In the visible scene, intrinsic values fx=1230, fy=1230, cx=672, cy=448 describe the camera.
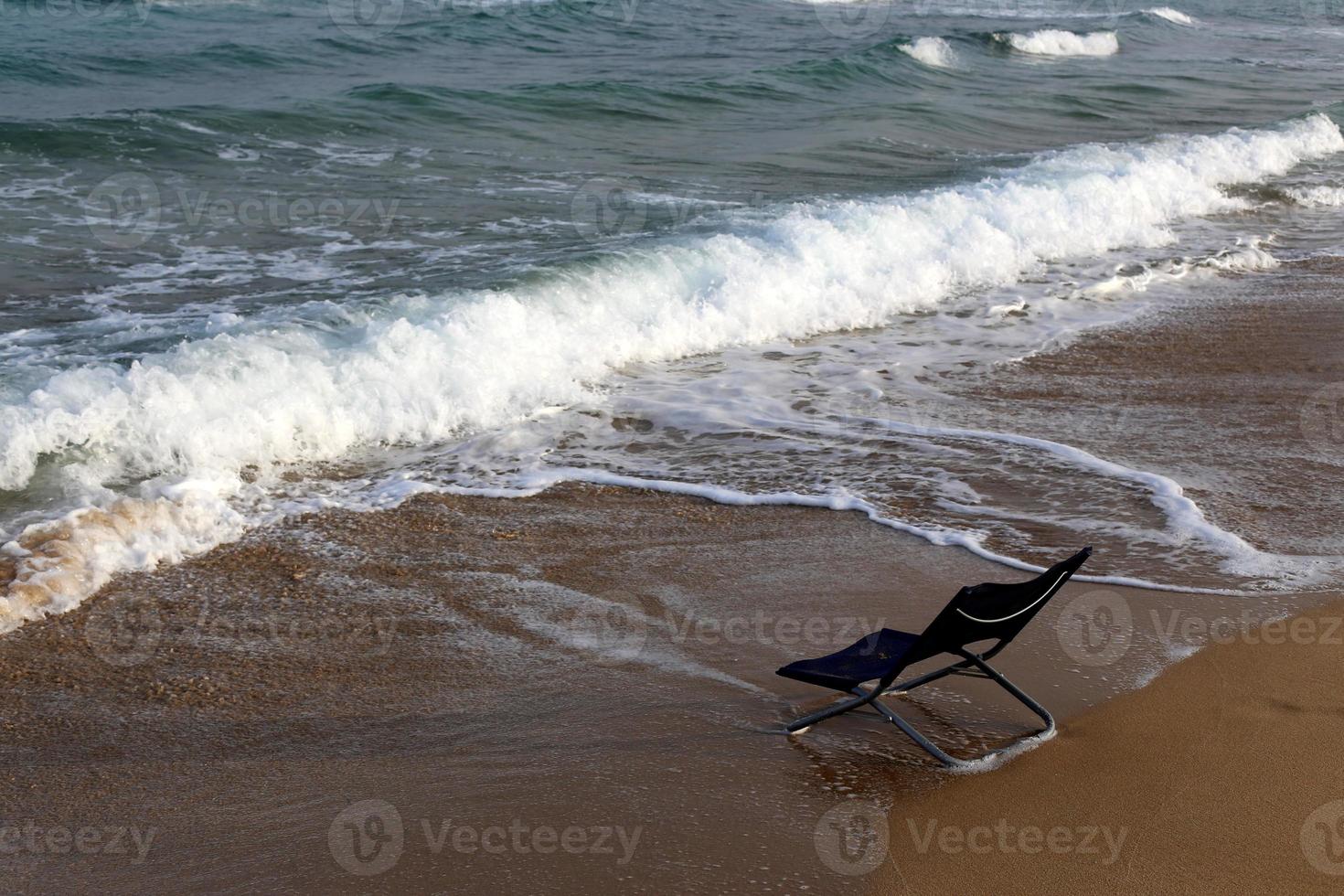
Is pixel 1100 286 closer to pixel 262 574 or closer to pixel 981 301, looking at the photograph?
pixel 981 301

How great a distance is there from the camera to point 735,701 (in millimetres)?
4234

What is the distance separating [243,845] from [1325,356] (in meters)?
7.91

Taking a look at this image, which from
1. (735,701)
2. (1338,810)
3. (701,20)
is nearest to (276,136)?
(735,701)
